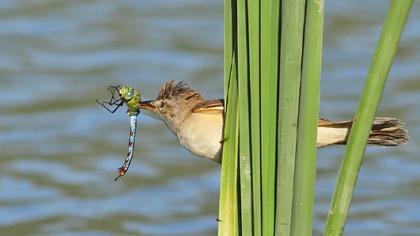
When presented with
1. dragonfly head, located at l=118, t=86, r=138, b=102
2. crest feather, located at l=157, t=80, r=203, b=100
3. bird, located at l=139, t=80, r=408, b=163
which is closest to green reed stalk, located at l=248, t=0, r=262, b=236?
bird, located at l=139, t=80, r=408, b=163

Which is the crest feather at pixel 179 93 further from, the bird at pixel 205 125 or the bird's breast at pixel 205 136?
the bird's breast at pixel 205 136

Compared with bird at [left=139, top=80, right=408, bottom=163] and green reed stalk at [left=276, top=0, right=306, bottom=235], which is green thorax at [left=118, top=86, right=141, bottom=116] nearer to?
bird at [left=139, top=80, right=408, bottom=163]

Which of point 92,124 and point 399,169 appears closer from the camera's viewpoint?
point 399,169

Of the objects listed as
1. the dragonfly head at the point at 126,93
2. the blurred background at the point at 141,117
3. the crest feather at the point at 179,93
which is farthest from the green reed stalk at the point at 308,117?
the blurred background at the point at 141,117

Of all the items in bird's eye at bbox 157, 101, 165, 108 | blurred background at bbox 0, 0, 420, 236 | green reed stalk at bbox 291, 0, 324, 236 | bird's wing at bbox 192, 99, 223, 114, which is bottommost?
green reed stalk at bbox 291, 0, 324, 236

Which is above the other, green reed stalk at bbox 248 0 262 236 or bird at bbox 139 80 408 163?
bird at bbox 139 80 408 163

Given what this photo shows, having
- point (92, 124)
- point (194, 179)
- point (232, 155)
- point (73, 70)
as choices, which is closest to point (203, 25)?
point (73, 70)

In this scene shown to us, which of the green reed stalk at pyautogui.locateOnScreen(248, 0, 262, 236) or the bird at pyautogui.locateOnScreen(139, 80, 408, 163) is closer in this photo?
the green reed stalk at pyautogui.locateOnScreen(248, 0, 262, 236)

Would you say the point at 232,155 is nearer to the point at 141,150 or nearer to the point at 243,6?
the point at 243,6
